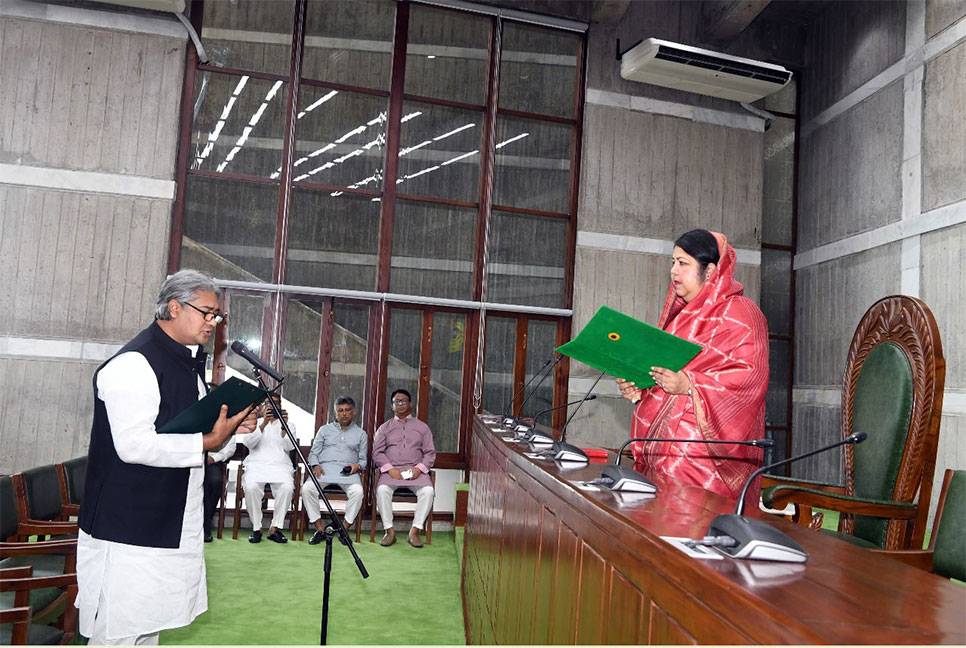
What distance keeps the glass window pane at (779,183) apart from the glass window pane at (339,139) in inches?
150

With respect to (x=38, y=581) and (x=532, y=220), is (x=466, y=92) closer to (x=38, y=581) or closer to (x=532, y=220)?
(x=532, y=220)

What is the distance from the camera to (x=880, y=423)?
2484 mm

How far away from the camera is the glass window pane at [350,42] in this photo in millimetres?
6383

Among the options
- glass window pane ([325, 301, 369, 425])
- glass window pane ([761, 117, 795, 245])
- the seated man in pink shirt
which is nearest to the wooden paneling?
glass window pane ([325, 301, 369, 425])

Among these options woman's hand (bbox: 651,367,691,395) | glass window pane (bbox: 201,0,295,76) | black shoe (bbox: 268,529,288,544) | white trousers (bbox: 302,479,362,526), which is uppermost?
glass window pane (bbox: 201,0,295,76)

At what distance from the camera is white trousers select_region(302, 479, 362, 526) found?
214 inches

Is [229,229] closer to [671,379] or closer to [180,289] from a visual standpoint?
[180,289]

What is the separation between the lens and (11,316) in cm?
555

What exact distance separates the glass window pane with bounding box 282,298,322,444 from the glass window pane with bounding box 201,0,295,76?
192 cm

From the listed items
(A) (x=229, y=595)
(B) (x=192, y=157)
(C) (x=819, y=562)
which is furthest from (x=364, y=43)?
(C) (x=819, y=562)

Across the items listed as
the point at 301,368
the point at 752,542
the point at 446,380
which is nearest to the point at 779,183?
the point at 446,380

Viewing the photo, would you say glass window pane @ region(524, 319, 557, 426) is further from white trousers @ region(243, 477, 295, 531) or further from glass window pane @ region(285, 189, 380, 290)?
white trousers @ region(243, 477, 295, 531)

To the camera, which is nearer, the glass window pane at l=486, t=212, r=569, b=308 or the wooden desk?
the wooden desk

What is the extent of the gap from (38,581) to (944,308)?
5837mm
